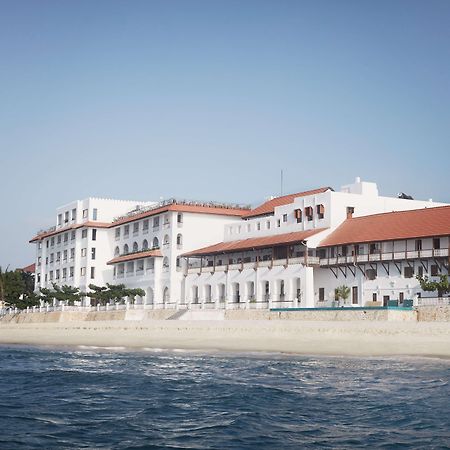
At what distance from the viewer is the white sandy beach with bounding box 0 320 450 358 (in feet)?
154

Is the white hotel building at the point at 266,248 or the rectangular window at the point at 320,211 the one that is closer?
the white hotel building at the point at 266,248

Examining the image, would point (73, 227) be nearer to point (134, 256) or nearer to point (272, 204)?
point (134, 256)

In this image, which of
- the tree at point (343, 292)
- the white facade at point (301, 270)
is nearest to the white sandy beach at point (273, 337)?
the white facade at point (301, 270)

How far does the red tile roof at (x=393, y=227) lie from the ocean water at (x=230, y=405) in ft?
75.9

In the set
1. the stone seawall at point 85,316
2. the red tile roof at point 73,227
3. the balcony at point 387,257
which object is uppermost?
the red tile roof at point 73,227

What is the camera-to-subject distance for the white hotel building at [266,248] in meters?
65.4

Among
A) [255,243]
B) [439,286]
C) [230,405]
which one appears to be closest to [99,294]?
[255,243]

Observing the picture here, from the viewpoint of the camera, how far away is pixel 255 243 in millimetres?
78750

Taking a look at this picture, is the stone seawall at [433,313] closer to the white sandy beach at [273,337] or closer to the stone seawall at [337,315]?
the stone seawall at [337,315]

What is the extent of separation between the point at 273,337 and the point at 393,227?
17393 mm

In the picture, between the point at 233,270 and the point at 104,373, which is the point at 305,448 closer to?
the point at 104,373

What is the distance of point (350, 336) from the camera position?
51.4 meters

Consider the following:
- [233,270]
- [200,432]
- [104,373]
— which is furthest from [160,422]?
[233,270]

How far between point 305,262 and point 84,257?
1741 inches
